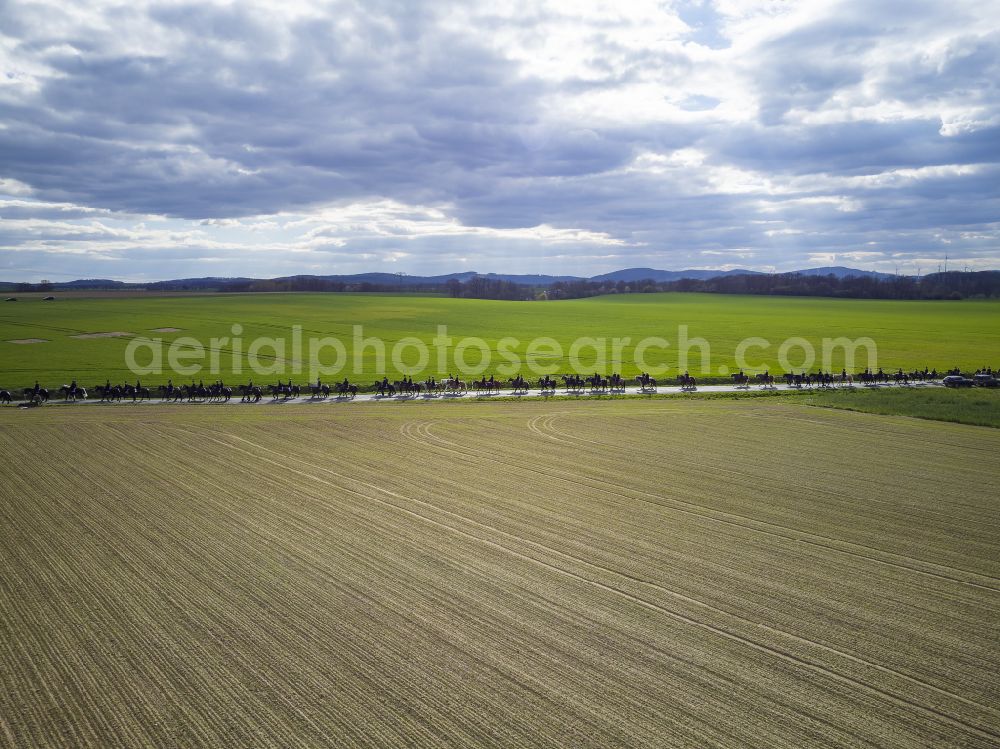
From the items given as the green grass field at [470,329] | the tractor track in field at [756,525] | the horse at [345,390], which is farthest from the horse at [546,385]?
the tractor track in field at [756,525]

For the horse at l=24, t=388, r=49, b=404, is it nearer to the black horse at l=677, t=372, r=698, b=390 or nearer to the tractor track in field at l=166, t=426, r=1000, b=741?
the tractor track in field at l=166, t=426, r=1000, b=741

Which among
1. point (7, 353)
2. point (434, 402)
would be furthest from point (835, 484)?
point (7, 353)

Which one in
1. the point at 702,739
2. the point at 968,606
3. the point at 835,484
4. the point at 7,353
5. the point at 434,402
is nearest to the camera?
the point at 702,739

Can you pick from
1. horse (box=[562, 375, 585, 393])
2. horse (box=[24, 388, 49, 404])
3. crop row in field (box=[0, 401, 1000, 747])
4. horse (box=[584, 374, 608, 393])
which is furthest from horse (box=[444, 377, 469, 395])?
horse (box=[24, 388, 49, 404])

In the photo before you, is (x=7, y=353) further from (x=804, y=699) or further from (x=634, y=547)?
(x=804, y=699)

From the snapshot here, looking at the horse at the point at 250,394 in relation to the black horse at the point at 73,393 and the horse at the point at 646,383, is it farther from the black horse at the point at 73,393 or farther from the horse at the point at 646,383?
the horse at the point at 646,383
